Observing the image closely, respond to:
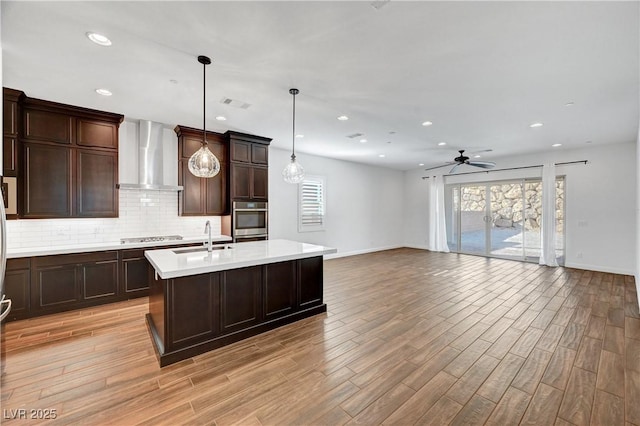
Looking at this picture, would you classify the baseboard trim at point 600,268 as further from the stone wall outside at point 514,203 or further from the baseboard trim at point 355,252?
the baseboard trim at point 355,252

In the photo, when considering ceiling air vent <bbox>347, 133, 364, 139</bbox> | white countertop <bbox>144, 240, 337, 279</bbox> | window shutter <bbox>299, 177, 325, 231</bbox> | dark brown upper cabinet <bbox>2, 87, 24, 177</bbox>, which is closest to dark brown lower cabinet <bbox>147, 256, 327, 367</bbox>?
white countertop <bbox>144, 240, 337, 279</bbox>

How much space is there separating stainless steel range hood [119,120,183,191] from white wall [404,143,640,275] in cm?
852

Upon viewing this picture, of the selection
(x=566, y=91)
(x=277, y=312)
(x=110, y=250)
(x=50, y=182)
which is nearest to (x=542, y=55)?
(x=566, y=91)

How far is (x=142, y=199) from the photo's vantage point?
15.6ft

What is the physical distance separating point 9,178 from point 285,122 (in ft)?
12.2

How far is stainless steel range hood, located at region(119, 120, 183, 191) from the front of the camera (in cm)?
457

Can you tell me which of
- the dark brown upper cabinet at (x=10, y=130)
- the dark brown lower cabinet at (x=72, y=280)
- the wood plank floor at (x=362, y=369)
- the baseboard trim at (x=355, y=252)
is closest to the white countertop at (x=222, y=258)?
the dark brown lower cabinet at (x=72, y=280)

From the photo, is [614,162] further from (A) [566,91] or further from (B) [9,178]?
(B) [9,178]

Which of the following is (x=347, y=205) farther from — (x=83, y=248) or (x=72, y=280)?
(x=72, y=280)

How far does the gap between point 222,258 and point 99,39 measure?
2.27m

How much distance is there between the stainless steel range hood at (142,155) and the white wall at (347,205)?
2353 mm

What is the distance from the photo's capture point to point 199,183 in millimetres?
5105

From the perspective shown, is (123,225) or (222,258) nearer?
(222,258)

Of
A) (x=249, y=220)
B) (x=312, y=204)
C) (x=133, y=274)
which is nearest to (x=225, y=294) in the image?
(x=133, y=274)
